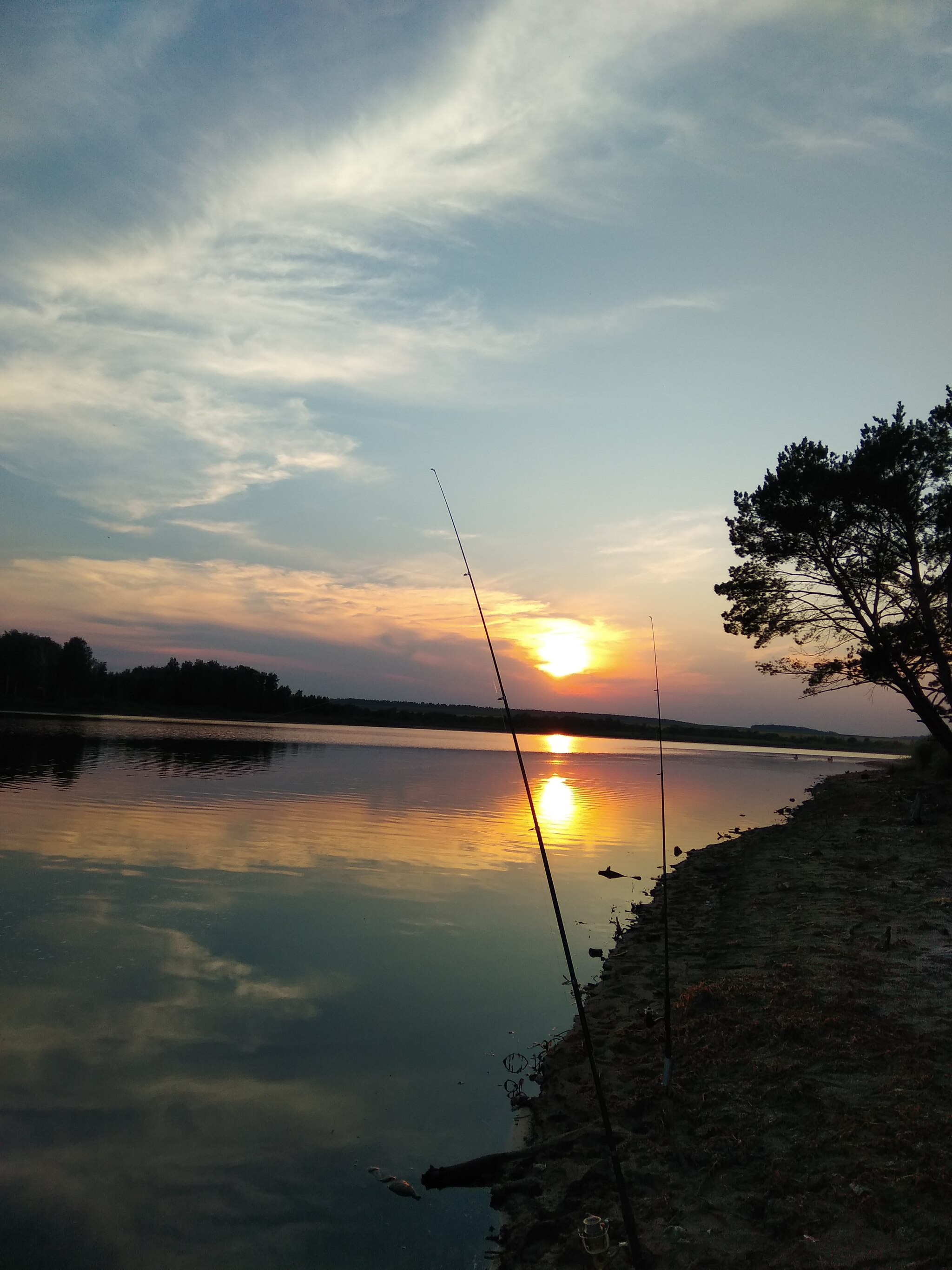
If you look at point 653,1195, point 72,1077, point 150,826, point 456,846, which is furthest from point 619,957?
point 150,826

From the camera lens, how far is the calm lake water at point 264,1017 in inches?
216

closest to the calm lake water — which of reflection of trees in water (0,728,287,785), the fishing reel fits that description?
the fishing reel

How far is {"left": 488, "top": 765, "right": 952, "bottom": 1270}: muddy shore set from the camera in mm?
4645

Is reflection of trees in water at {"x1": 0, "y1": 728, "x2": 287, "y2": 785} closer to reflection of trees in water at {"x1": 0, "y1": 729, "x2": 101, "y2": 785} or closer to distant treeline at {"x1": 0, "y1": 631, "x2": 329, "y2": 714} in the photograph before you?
reflection of trees in water at {"x1": 0, "y1": 729, "x2": 101, "y2": 785}

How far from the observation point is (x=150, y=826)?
20.4 m

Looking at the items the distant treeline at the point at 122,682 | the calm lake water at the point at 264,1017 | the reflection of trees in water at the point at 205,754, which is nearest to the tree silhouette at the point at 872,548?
the calm lake water at the point at 264,1017

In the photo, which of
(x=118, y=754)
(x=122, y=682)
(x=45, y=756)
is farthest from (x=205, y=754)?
(x=122, y=682)

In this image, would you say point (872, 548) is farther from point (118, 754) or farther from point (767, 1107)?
point (118, 754)

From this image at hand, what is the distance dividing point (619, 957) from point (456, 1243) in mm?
6498

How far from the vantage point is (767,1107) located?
6.04 m

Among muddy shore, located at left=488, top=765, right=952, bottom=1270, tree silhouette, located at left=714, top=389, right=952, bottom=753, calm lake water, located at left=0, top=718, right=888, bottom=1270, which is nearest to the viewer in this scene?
muddy shore, located at left=488, top=765, right=952, bottom=1270

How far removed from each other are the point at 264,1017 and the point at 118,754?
38.0 meters

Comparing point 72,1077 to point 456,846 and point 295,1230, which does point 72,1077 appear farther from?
point 456,846

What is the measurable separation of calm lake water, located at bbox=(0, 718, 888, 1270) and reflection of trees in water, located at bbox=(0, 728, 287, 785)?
7635mm
